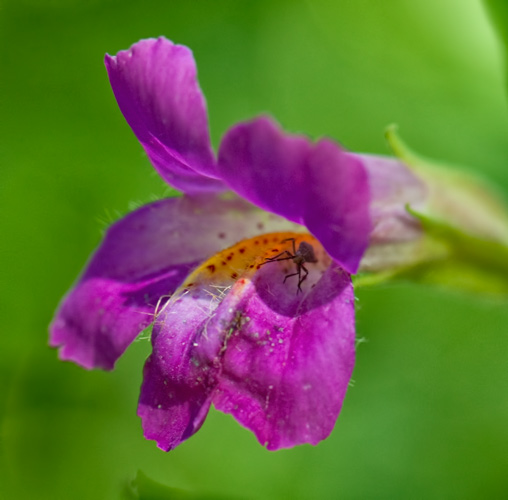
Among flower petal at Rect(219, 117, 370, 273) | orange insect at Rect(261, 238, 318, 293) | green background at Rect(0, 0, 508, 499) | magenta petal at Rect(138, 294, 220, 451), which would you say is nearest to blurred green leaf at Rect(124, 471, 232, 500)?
magenta petal at Rect(138, 294, 220, 451)

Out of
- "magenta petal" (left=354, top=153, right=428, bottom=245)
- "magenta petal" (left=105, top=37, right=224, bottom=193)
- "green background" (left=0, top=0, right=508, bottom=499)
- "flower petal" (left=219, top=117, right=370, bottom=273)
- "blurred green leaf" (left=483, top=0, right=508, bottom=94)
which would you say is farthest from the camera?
"green background" (left=0, top=0, right=508, bottom=499)

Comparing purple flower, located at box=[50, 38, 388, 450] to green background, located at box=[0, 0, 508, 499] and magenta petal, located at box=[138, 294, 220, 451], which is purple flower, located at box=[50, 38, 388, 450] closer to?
magenta petal, located at box=[138, 294, 220, 451]

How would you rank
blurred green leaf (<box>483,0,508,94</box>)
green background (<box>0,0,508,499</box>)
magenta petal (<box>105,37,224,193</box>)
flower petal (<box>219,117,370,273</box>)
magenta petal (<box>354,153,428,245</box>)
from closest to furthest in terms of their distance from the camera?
flower petal (<box>219,117,370,273</box>) → magenta petal (<box>105,37,224,193</box>) → magenta petal (<box>354,153,428,245</box>) → blurred green leaf (<box>483,0,508,94</box>) → green background (<box>0,0,508,499</box>)

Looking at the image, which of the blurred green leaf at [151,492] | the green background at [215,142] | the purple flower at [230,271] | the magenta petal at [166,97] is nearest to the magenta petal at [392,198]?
the purple flower at [230,271]

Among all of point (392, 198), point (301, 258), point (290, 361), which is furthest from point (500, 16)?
point (290, 361)

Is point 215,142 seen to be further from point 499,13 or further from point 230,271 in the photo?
point 230,271

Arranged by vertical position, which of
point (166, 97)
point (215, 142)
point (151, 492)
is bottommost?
point (215, 142)

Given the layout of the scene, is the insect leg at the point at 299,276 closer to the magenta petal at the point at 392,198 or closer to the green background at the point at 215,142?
the magenta petal at the point at 392,198
